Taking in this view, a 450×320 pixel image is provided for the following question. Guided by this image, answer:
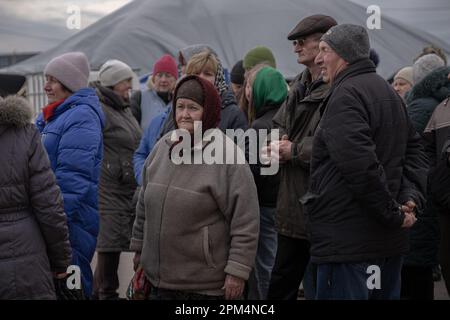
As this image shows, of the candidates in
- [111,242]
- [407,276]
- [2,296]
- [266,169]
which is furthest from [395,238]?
[111,242]

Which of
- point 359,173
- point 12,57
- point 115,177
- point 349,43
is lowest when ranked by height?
point 115,177

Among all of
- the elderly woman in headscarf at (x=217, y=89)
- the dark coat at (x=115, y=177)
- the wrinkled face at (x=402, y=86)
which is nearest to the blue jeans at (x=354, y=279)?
the elderly woman in headscarf at (x=217, y=89)

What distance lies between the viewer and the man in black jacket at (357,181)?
298 cm

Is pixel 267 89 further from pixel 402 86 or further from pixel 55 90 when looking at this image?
pixel 402 86

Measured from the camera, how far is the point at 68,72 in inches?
154

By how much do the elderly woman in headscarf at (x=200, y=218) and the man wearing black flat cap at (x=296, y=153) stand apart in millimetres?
594

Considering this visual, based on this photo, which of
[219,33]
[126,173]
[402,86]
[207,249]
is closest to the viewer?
[207,249]

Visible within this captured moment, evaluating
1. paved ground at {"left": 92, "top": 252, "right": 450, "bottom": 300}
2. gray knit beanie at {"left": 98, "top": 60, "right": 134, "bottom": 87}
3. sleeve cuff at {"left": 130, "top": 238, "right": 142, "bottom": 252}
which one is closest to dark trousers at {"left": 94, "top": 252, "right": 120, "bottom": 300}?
paved ground at {"left": 92, "top": 252, "right": 450, "bottom": 300}

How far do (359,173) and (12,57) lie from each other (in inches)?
533

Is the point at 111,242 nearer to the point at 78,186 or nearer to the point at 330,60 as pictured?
the point at 78,186

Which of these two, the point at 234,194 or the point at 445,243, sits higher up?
the point at 234,194

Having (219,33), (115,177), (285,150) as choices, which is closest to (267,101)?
(285,150)

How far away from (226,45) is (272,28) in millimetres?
1017

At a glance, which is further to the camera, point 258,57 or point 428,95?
point 258,57
